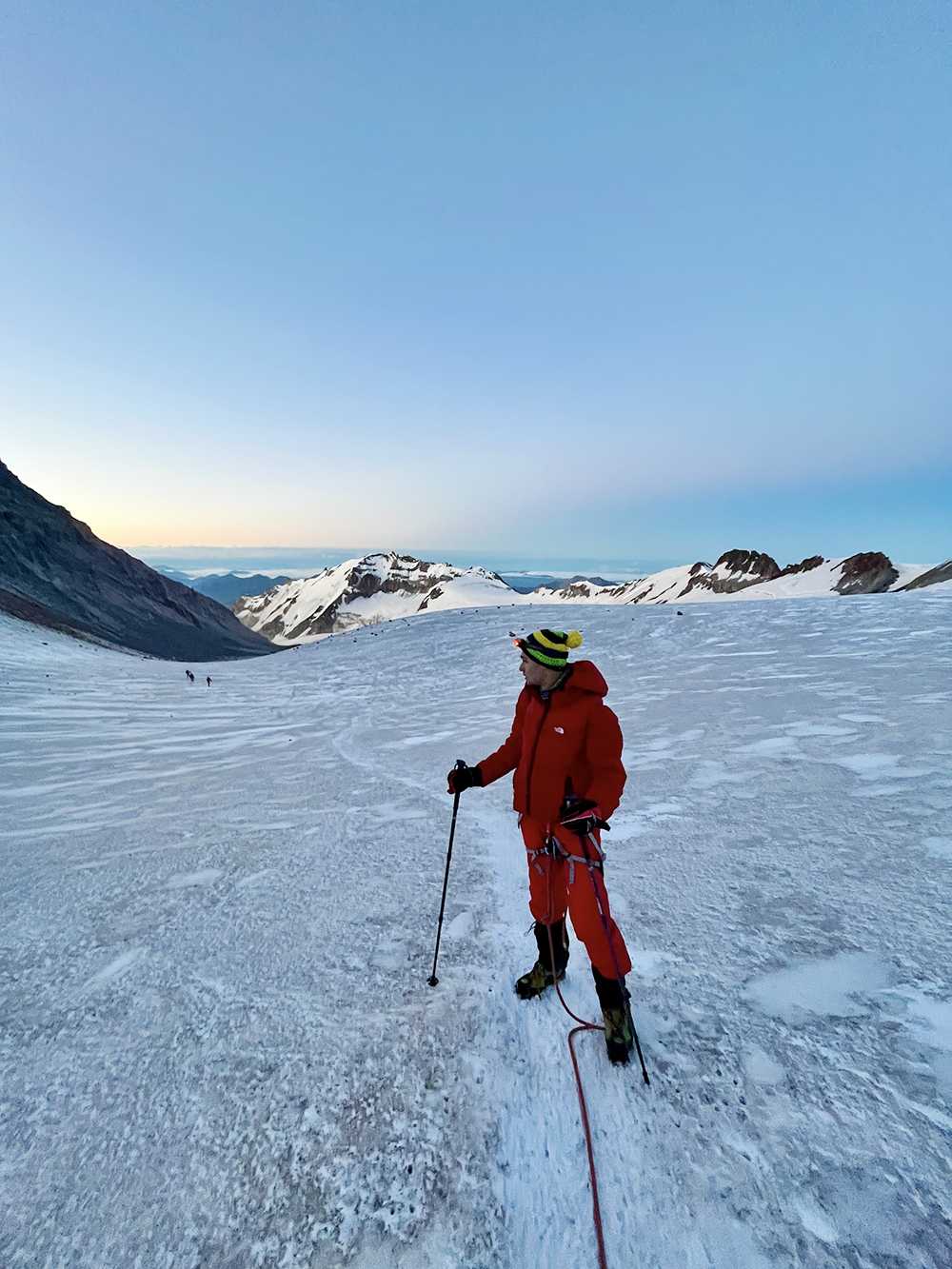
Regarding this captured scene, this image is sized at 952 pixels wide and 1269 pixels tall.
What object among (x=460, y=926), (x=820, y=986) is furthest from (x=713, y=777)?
(x=460, y=926)

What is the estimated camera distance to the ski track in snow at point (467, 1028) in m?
2.21

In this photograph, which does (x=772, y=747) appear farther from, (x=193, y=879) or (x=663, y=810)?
(x=193, y=879)

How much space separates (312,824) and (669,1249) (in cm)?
524

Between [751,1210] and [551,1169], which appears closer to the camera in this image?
[751,1210]

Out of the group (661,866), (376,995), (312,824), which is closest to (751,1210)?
(376,995)

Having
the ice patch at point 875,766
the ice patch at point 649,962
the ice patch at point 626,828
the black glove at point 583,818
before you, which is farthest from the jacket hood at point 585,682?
the ice patch at point 875,766

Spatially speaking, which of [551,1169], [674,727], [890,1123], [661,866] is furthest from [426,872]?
[674,727]

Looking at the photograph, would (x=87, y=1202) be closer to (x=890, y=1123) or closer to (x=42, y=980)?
(x=42, y=980)

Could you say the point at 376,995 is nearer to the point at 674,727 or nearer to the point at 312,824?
the point at 312,824

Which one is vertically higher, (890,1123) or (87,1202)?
(890,1123)

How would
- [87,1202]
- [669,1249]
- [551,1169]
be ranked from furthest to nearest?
[551,1169] → [87,1202] → [669,1249]

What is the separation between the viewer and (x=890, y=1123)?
244 cm

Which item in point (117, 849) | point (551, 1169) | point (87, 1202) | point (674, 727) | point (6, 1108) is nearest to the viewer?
point (87, 1202)

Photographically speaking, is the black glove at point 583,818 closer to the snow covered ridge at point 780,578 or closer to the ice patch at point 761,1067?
the ice patch at point 761,1067
